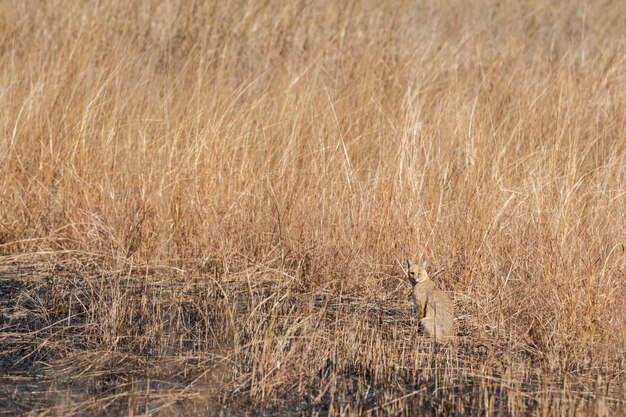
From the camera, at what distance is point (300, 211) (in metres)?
5.79

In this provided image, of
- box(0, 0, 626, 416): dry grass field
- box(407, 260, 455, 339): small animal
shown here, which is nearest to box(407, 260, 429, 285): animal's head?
box(407, 260, 455, 339): small animal

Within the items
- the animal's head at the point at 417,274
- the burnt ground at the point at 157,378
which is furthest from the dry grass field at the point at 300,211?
the animal's head at the point at 417,274

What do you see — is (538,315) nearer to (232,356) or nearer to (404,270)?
(404,270)

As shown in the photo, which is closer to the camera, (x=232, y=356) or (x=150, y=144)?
(x=232, y=356)

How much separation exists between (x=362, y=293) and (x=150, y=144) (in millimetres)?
1994

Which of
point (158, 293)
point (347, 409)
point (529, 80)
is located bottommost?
point (347, 409)

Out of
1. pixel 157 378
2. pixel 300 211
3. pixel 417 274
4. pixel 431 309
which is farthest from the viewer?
pixel 300 211

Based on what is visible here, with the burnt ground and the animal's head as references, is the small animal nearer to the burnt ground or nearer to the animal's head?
the animal's head

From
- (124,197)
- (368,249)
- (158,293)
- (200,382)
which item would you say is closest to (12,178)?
(124,197)

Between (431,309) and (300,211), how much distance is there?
1.39 m

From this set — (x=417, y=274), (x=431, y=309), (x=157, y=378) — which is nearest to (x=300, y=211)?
(x=417, y=274)

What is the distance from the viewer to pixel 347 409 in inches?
154

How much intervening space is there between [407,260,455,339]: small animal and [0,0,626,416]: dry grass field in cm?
8

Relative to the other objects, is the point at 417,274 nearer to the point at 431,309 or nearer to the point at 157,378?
the point at 431,309
